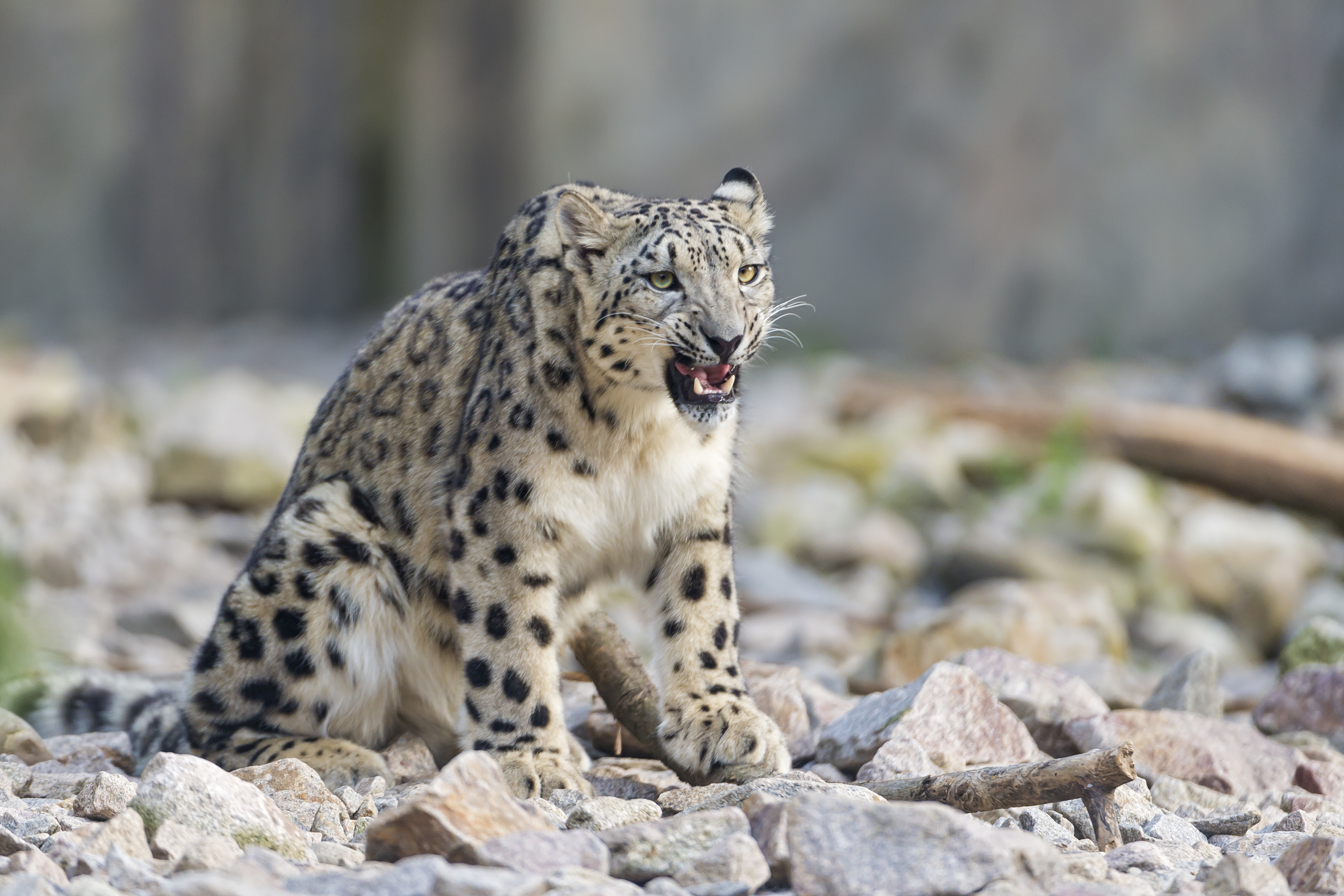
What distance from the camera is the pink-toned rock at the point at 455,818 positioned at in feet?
11.7

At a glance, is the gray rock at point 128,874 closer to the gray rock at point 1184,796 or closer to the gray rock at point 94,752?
the gray rock at point 94,752

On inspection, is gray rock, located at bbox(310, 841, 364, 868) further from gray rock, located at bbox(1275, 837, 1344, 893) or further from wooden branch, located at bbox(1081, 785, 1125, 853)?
gray rock, located at bbox(1275, 837, 1344, 893)

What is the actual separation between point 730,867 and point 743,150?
19833 mm

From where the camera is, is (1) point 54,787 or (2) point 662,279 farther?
(2) point 662,279

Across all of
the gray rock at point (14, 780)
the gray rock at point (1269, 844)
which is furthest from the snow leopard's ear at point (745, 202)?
the gray rock at point (14, 780)

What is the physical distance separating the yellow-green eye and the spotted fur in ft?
0.09

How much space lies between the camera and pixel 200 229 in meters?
27.4

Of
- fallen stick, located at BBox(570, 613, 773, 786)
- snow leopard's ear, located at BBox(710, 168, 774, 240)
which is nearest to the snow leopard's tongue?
snow leopard's ear, located at BBox(710, 168, 774, 240)

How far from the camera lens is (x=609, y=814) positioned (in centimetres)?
422

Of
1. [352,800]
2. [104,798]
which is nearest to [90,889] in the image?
[104,798]

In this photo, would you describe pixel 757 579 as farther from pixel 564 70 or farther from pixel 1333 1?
pixel 564 70

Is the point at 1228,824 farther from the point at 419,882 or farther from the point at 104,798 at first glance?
the point at 104,798

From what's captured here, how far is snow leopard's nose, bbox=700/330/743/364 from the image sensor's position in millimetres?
5188

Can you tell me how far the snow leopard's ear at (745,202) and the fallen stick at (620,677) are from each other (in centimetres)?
171
